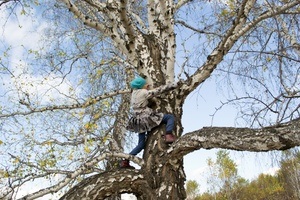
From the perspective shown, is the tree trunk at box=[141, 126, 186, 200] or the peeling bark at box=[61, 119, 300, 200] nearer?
the peeling bark at box=[61, 119, 300, 200]

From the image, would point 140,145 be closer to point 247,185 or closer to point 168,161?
point 168,161

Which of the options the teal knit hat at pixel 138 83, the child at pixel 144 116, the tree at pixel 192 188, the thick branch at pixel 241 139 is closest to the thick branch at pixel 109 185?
the child at pixel 144 116

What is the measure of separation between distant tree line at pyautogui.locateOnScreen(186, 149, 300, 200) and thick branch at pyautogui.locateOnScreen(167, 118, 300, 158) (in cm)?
2159

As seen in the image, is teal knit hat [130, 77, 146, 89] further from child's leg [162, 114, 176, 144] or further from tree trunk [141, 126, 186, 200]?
tree trunk [141, 126, 186, 200]

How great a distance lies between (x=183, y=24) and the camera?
19.8 feet

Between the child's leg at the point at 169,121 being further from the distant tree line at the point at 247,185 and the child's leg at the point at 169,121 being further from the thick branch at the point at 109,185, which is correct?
the distant tree line at the point at 247,185

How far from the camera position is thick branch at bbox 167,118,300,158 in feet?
9.41

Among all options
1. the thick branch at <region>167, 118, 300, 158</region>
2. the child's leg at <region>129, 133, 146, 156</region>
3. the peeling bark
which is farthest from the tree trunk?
the child's leg at <region>129, 133, 146, 156</region>

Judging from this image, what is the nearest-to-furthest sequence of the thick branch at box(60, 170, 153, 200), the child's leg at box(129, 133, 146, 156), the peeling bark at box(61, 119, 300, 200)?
the peeling bark at box(61, 119, 300, 200) → the thick branch at box(60, 170, 153, 200) → the child's leg at box(129, 133, 146, 156)

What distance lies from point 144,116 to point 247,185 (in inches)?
1521

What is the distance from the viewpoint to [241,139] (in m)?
3.13

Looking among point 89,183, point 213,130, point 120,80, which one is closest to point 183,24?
point 120,80

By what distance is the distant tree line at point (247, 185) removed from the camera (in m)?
29.0

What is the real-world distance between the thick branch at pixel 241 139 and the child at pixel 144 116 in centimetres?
37
